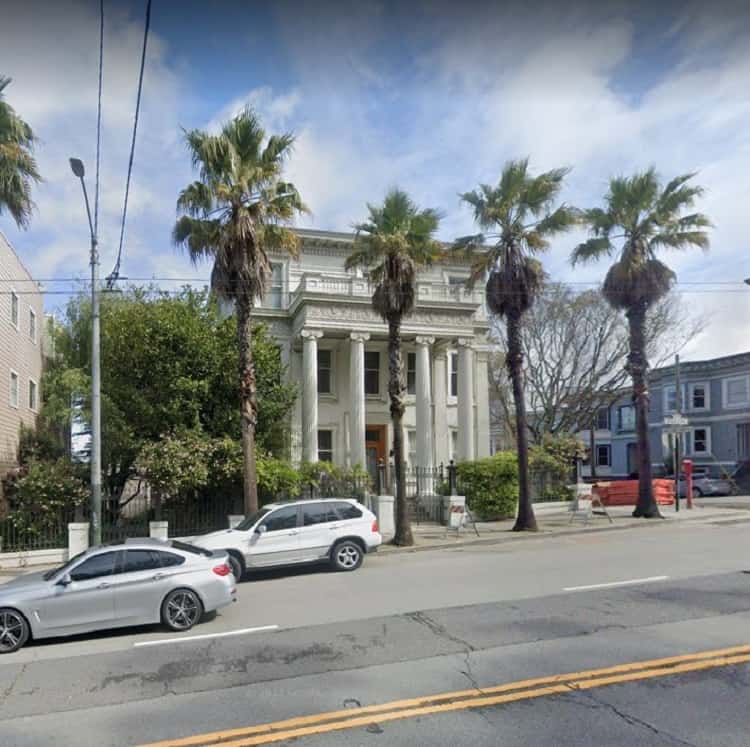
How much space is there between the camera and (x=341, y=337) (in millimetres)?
26781

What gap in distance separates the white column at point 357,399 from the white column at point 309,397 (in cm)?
133

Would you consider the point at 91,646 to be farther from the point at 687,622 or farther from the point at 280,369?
the point at 280,369

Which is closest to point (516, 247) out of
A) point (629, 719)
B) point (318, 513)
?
point (318, 513)

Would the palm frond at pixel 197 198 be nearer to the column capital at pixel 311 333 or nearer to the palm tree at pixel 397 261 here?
the palm tree at pixel 397 261

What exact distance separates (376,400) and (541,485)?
7.58 meters

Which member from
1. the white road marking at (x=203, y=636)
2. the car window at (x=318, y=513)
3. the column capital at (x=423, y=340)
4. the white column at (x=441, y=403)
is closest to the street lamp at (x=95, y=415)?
the car window at (x=318, y=513)

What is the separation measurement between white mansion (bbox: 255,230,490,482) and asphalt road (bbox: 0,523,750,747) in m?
13.7

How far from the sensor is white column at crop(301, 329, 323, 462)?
24.5 meters

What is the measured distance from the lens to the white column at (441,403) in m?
28.0

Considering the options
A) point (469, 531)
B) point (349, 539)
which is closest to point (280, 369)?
point (469, 531)

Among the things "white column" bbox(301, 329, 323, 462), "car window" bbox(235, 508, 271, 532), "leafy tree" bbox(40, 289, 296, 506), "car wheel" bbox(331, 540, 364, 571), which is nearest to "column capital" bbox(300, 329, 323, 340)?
"white column" bbox(301, 329, 323, 462)

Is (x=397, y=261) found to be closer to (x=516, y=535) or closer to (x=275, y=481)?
(x=275, y=481)

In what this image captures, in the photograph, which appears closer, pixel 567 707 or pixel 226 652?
pixel 567 707

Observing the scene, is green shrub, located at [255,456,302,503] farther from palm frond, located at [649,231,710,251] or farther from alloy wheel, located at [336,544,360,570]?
palm frond, located at [649,231,710,251]
